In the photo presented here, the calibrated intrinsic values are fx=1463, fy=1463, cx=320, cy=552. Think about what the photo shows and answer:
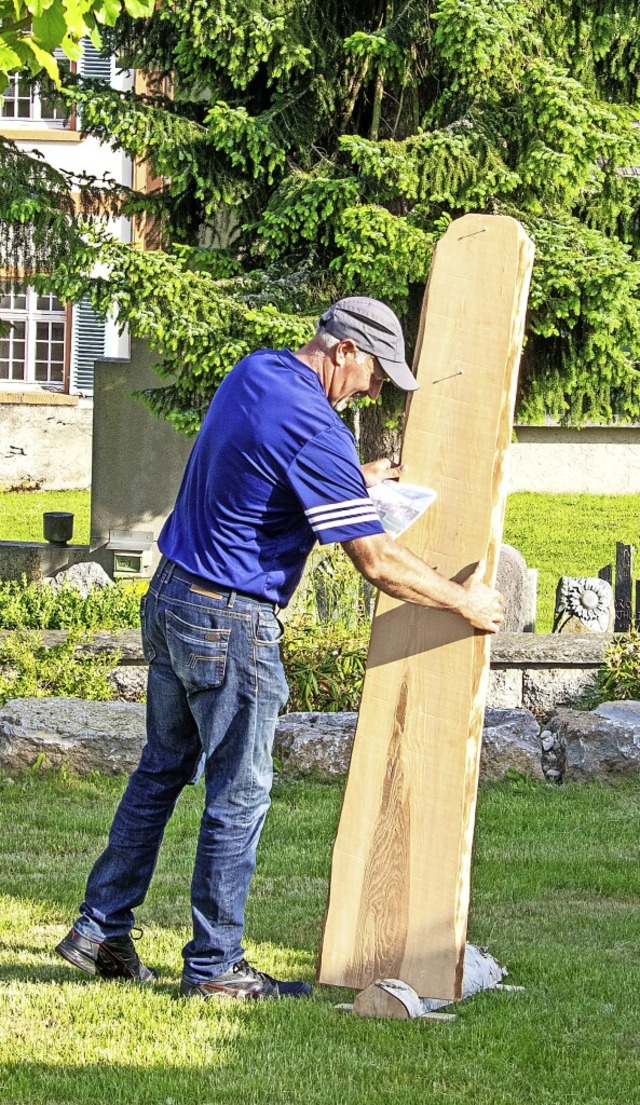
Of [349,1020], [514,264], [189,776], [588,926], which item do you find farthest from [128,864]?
[514,264]

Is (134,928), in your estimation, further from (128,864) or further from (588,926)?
(588,926)

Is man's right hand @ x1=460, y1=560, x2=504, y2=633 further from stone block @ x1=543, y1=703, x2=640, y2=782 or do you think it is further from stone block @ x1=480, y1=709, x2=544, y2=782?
stone block @ x1=543, y1=703, x2=640, y2=782

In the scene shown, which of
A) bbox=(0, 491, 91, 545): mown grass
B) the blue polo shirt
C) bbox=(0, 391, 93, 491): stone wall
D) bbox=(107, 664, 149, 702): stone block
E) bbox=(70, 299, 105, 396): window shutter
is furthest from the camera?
bbox=(70, 299, 105, 396): window shutter

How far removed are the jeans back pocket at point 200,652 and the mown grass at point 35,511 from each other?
1330 centimetres

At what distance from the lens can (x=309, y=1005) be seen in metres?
4.23

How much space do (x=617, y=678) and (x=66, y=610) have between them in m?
3.43

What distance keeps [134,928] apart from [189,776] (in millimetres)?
592

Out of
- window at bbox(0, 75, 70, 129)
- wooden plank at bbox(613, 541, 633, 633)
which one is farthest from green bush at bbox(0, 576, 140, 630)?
window at bbox(0, 75, 70, 129)

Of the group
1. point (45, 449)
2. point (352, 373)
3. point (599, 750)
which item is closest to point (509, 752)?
point (599, 750)

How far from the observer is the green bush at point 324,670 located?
8047 millimetres

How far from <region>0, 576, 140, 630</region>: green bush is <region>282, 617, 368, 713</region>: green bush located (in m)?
1.40

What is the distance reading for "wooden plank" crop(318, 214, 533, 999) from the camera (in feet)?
14.0

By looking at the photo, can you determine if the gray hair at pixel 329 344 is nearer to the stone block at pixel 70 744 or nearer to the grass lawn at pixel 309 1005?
the grass lawn at pixel 309 1005

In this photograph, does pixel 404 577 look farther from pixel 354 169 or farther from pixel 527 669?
pixel 354 169
